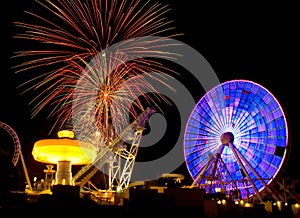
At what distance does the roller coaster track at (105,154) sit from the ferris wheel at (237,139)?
18.1ft

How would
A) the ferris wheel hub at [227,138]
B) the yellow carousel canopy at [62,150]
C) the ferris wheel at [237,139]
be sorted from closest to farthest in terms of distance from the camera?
the yellow carousel canopy at [62,150] → the ferris wheel at [237,139] → the ferris wheel hub at [227,138]

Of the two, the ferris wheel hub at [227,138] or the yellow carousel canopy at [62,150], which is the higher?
the ferris wheel hub at [227,138]

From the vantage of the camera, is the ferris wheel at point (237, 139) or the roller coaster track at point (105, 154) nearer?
the ferris wheel at point (237, 139)

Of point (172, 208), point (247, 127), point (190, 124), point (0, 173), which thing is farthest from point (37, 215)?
point (190, 124)

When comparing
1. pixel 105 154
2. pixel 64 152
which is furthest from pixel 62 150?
pixel 105 154

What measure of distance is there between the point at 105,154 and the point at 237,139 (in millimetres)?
14338

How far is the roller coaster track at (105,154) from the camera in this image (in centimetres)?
3503

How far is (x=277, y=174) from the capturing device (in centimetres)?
2894

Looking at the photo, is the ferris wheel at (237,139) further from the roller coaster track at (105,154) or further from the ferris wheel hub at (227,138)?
the roller coaster track at (105,154)

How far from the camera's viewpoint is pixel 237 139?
3528 cm

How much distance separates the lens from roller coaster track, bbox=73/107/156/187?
115 ft

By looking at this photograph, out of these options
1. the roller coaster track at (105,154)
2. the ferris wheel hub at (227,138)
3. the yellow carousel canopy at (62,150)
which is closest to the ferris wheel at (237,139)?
the ferris wheel hub at (227,138)

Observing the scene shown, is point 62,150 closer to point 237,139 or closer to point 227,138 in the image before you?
point 227,138

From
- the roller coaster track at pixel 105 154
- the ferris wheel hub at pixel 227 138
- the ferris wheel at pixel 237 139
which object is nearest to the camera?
the ferris wheel at pixel 237 139
